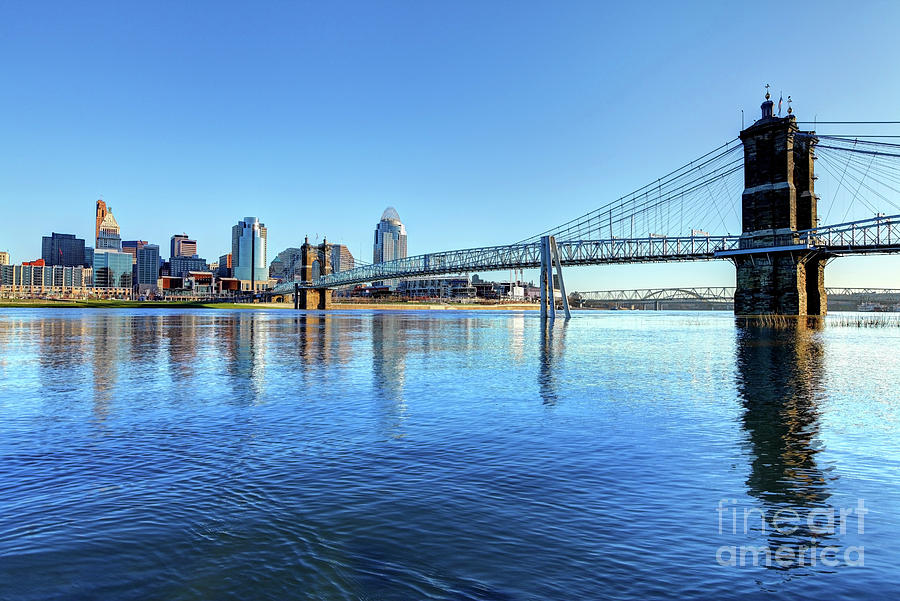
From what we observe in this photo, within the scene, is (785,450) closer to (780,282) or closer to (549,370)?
(549,370)

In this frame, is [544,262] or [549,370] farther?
[544,262]

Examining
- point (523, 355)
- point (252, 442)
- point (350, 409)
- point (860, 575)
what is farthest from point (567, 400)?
point (523, 355)

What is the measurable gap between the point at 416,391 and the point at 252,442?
279 inches

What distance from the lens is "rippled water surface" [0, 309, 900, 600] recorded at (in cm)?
525

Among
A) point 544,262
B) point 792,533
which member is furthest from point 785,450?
point 544,262

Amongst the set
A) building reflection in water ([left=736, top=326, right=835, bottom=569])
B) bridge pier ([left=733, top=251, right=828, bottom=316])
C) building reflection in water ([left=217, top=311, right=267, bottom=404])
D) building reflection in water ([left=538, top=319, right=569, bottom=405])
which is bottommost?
building reflection in water ([left=538, top=319, right=569, bottom=405])

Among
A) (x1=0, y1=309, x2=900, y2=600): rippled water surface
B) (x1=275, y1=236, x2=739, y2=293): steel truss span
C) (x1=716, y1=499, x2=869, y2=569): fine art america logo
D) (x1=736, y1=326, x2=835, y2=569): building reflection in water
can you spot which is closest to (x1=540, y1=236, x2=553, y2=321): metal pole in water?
(x1=275, y1=236, x2=739, y2=293): steel truss span

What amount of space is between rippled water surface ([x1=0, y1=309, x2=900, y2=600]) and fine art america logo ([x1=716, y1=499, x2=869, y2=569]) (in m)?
0.04

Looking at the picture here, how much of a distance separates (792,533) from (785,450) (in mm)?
4290

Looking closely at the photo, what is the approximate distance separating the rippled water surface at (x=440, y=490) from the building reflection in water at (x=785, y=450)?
6 cm

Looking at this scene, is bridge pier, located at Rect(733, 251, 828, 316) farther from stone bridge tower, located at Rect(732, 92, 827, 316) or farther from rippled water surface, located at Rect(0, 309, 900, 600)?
rippled water surface, located at Rect(0, 309, 900, 600)

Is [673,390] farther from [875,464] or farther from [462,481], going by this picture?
[462,481]

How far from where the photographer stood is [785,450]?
10.0 metres

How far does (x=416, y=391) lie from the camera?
16938 mm
